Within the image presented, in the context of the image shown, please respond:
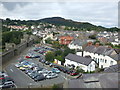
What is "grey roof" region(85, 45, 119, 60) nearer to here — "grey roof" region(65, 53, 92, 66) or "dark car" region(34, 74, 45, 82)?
"grey roof" region(65, 53, 92, 66)

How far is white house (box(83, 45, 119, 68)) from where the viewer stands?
1459 centimetres

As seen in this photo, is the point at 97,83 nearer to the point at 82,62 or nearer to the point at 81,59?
the point at 82,62

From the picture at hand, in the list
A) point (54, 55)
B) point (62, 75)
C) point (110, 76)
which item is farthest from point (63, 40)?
point (110, 76)

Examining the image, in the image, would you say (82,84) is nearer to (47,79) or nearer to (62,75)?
(47,79)

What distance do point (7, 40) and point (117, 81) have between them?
34.7 metres

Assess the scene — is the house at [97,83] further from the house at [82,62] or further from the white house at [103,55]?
the white house at [103,55]

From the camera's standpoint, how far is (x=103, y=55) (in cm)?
1577

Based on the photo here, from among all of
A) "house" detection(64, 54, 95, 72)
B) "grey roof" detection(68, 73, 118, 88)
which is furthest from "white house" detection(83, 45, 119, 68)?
"grey roof" detection(68, 73, 118, 88)

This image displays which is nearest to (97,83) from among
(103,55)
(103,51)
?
(103,55)

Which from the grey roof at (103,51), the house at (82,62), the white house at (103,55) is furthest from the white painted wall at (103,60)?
the house at (82,62)

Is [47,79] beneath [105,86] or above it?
beneath

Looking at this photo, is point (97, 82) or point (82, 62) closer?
point (97, 82)

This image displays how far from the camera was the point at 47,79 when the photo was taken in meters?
11.6

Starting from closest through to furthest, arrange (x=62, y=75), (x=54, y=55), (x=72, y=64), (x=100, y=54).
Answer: (x=62, y=75)
(x=72, y=64)
(x=100, y=54)
(x=54, y=55)
